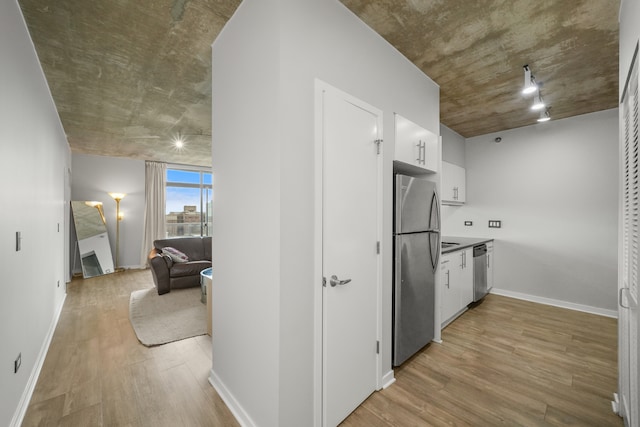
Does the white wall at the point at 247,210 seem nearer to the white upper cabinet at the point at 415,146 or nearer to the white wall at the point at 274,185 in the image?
the white wall at the point at 274,185

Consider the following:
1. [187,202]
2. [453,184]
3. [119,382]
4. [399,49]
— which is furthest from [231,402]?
[187,202]

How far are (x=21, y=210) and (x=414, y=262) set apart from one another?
3.07 m

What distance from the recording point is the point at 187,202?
722cm

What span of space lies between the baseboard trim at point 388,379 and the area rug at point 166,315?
6.82ft

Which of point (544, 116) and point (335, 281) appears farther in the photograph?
point (544, 116)

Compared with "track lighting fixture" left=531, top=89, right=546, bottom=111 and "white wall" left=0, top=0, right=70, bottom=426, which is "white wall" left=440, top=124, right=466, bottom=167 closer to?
"track lighting fixture" left=531, top=89, right=546, bottom=111

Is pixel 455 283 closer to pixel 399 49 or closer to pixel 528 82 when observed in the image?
pixel 528 82

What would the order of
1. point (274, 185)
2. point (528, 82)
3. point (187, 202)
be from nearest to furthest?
point (274, 185) < point (528, 82) < point (187, 202)

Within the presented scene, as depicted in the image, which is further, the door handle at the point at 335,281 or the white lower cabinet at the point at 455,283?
the white lower cabinet at the point at 455,283

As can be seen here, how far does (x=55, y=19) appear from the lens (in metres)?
1.85

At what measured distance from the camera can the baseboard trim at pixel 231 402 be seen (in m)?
1.64

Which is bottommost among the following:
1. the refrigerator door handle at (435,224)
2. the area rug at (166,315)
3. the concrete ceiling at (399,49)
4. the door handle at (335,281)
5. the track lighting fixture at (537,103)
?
the area rug at (166,315)

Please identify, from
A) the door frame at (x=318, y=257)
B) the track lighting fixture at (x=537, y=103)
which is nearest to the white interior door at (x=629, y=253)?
the track lighting fixture at (x=537, y=103)

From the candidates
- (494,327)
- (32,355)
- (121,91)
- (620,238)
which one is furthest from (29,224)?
(494,327)
